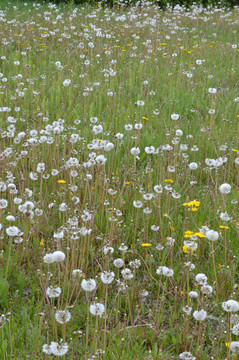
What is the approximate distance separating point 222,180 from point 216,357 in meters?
1.89

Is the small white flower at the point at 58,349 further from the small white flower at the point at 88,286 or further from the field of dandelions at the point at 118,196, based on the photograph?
the small white flower at the point at 88,286

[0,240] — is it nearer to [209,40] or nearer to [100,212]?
[100,212]

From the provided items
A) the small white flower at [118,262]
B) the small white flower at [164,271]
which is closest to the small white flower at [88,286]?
the small white flower at [118,262]

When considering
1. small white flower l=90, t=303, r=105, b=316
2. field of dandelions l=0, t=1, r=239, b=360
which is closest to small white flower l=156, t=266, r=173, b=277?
field of dandelions l=0, t=1, r=239, b=360

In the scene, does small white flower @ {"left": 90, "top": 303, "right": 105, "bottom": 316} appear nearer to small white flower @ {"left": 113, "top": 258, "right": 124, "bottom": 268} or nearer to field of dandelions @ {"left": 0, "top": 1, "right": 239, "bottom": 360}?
field of dandelions @ {"left": 0, "top": 1, "right": 239, "bottom": 360}

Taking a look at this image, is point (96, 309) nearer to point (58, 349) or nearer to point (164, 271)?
point (58, 349)

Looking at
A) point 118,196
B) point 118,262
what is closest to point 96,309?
point 118,262

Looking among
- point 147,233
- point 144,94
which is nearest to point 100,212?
point 147,233

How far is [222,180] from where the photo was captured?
3.62m

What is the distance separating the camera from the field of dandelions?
6.71 ft

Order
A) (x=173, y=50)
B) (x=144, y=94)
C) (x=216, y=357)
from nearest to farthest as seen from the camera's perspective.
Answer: (x=216, y=357) → (x=144, y=94) → (x=173, y=50)

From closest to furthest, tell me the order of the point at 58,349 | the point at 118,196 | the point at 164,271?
the point at 58,349 → the point at 164,271 → the point at 118,196

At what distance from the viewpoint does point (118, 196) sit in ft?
9.66

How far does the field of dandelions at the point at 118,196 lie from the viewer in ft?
6.71
